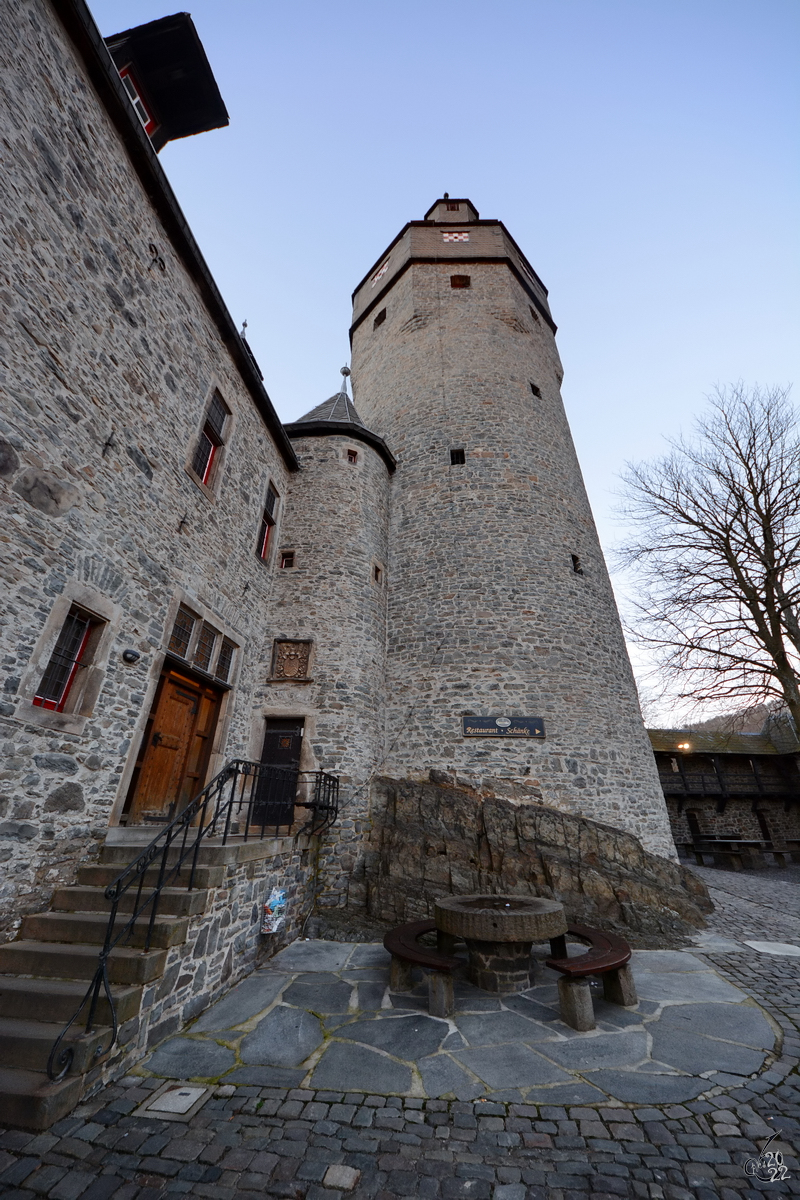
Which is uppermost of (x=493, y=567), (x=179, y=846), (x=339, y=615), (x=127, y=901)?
(x=493, y=567)

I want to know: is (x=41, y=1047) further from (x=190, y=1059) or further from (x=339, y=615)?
(x=339, y=615)

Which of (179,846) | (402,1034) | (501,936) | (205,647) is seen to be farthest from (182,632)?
(501,936)

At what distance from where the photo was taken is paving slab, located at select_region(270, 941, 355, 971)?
524 centimetres

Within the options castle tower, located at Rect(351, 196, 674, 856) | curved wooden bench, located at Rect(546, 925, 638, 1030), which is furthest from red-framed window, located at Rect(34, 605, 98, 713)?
castle tower, located at Rect(351, 196, 674, 856)

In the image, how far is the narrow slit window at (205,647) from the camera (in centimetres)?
724

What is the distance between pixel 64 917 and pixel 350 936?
151 inches

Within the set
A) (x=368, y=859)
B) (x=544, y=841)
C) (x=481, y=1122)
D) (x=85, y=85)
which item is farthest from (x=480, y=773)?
(x=85, y=85)

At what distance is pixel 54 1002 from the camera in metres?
3.21

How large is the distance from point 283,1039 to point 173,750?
13.4 ft

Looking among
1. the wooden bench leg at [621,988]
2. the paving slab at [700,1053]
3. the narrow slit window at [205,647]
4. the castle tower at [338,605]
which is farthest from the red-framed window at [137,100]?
the paving slab at [700,1053]

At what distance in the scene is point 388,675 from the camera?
1022 cm

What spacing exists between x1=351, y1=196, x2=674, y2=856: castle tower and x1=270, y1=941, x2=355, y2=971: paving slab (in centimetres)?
336

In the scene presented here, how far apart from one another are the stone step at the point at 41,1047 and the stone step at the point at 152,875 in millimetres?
1338

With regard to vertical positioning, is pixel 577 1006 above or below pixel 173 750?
below
